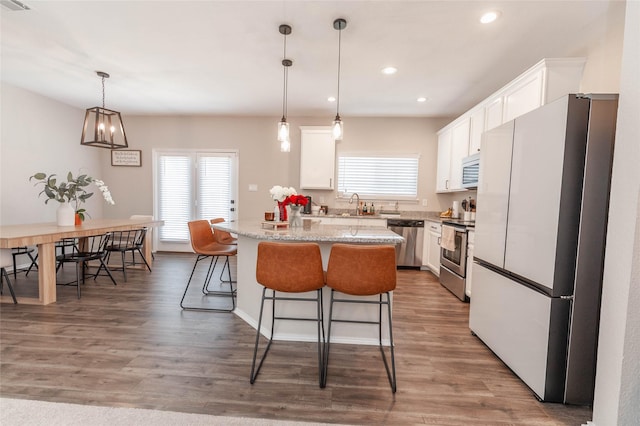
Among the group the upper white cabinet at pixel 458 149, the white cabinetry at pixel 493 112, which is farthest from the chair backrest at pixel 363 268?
the upper white cabinet at pixel 458 149

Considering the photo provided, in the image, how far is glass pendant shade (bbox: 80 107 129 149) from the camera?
3.32 metres

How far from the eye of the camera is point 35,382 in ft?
5.74

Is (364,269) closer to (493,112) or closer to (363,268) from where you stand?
(363,268)

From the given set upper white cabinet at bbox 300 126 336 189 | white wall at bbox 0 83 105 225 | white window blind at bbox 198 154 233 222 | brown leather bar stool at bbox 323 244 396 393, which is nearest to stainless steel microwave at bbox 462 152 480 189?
upper white cabinet at bbox 300 126 336 189

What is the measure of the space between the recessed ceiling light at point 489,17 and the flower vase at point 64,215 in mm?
5055

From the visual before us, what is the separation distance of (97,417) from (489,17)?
3.89 m

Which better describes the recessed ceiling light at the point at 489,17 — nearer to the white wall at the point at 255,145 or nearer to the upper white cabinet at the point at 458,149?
the upper white cabinet at the point at 458,149

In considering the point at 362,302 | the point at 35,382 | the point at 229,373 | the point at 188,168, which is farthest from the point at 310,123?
the point at 35,382

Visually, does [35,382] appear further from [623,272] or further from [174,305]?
[623,272]

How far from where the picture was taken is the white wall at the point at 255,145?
5.15 metres

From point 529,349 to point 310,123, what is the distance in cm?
462

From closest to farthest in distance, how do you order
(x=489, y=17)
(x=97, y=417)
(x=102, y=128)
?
(x=97, y=417) → (x=489, y=17) → (x=102, y=128)

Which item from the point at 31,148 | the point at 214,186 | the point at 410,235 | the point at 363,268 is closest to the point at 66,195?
the point at 31,148

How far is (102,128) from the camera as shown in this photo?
3369 millimetres
